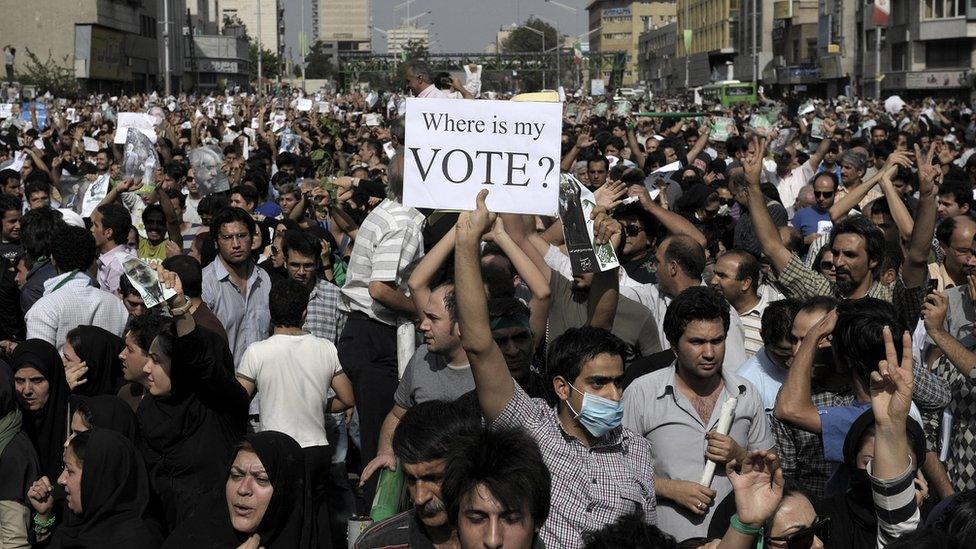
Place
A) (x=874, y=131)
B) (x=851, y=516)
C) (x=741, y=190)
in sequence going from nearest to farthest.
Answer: (x=851, y=516)
(x=741, y=190)
(x=874, y=131)

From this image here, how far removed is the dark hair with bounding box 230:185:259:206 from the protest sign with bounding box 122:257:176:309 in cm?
602

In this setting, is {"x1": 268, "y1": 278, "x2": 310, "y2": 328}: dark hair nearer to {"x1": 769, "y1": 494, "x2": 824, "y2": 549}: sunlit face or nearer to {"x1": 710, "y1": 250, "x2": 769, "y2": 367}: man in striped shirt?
{"x1": 710, "y1": 250, "x2": 769, "y2": 367}: man in striped shirt

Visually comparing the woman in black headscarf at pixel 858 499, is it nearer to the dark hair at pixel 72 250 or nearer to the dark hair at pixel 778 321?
the dark hair at pixel 778 321

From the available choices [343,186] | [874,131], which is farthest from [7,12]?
[343,186]

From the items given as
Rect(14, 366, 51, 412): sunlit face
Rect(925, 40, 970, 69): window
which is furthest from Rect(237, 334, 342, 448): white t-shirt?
Rect(925, 40, 970, 69): window

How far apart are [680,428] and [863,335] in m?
0.82

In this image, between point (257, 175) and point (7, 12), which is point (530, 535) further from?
point (7, 12)

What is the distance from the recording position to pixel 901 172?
1106 cm

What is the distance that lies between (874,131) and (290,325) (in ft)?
46.3

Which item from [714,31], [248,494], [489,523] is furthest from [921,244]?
[714,31]

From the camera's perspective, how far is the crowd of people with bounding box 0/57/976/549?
418 centimetres

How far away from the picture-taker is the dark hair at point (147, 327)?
6.11 m

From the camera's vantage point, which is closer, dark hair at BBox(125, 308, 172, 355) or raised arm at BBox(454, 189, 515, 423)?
raised arm at BBox(454, 189, 515, 423)

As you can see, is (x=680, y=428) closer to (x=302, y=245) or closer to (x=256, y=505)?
(x=256, y=505)
